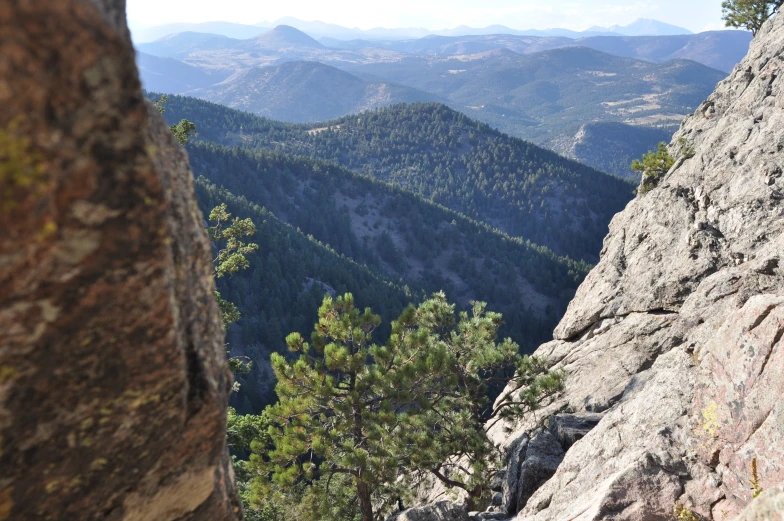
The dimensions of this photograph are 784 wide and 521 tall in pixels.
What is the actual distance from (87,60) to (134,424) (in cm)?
321

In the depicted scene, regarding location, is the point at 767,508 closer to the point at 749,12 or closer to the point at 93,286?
the point at 93,286

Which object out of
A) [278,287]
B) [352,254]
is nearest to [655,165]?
[278,287]

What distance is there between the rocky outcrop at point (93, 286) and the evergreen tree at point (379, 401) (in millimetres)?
8104

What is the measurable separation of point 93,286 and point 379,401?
12.1m

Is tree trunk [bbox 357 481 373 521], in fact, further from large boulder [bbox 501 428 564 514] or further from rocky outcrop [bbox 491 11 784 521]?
rocky outcrop [bbox 491 11 784 521]

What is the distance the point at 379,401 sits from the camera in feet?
48.9

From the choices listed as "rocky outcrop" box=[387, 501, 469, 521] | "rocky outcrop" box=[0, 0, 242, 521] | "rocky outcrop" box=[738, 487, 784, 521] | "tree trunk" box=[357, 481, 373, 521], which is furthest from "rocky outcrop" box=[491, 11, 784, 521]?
"rocky outcrop" box=[0, 0, 242, 521]

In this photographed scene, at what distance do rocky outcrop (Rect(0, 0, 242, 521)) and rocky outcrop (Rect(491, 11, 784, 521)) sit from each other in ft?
26.1

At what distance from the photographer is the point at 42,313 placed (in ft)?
11.5

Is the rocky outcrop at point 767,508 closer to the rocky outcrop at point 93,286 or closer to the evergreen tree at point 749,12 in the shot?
the rocky outcrop at point 93,286

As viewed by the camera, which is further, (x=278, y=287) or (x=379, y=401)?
(x=278, y=287)

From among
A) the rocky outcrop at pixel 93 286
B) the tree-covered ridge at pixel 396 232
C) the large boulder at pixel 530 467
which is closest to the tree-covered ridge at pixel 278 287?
the tree-covered ridge at pixel 396 232

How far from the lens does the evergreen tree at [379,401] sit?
44.8 ft

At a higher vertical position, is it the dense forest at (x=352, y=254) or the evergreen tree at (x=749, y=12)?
the evergreen tree at (x=749, y=12)
